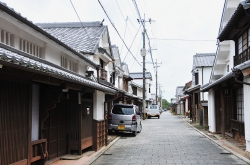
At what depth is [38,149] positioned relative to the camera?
783 cm

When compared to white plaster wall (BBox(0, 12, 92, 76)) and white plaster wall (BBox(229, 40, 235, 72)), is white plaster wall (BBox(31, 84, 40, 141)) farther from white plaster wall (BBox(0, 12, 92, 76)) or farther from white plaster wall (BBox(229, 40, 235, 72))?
white plaster wall (BBox(229, 40, 235, 72))

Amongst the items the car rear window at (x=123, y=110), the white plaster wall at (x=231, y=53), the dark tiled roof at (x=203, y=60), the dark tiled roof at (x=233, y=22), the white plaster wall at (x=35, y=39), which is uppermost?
the dark tiled roof at (x=203, y=60)

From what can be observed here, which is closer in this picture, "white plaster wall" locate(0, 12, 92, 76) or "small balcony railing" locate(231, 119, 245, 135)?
"white plaster wall" locate(0, 12, 92, 76)

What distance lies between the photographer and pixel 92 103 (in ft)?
40.3

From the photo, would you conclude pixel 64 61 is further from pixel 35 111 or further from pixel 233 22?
pixel 233 22

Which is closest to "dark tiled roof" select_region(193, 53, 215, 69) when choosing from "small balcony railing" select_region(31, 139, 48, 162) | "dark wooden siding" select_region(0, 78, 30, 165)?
"small balcony railing" select_region(31, 139, 48, 162)

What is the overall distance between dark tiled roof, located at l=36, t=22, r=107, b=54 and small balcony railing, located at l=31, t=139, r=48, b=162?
8085mm

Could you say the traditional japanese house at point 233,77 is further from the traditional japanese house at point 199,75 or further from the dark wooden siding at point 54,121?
the traditional japanese house at point 199,75

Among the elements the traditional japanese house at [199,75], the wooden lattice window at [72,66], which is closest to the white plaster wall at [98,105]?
the wooden lattice window at [72,66]

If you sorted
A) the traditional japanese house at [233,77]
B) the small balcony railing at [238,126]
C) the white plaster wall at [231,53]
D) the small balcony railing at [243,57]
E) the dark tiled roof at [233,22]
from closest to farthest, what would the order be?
the traditional japanese house at [233,77]
the dark tiled roof at [233,22]
the small balcony railing at [243,57]
the small balcony railing at [238,126]
the white plaster wall at [231,53]

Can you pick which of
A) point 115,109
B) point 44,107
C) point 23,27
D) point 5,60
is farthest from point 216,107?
point 5,60

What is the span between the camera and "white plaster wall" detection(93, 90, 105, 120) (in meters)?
12.3

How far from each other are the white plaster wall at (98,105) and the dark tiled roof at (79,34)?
3239mm

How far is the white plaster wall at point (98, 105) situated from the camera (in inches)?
486
